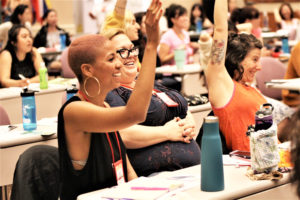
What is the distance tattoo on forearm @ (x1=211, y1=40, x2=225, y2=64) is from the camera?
→ 2.73m

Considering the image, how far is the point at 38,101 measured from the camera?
4.89 meters

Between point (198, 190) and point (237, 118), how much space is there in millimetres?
900

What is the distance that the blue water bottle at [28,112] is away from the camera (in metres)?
3.33

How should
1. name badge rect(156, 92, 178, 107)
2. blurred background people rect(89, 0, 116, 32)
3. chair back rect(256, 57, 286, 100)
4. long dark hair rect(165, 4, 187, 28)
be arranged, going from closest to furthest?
name badge rect(156, 92, 178, 107), chair back rect(256, 57, 286, 100), long dark hair rect(165, 4, 187, 28), blurred background people rect(89, 0, 116, 32)

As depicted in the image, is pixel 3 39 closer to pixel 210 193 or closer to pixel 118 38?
pixel 118 38

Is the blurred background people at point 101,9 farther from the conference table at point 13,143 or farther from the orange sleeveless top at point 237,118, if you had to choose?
the orange sleeveless top at point 237,118

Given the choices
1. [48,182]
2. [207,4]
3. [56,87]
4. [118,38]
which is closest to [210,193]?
[48,182]

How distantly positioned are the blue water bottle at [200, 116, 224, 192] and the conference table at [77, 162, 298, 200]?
0.04 m

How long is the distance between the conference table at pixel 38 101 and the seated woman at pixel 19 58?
0.66 metres

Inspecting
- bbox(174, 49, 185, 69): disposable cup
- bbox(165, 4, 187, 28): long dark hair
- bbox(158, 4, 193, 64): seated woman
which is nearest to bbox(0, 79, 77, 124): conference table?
bbox(174, 49, 185, 69): disposable cup

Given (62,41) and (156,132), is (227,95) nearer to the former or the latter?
(156,132)

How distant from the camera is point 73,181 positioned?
217 centimetres

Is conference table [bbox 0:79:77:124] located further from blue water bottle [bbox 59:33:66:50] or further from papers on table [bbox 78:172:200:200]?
blue water bottle [bbox 59:33:66:50]

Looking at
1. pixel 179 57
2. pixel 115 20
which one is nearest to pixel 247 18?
pixel 179 57
